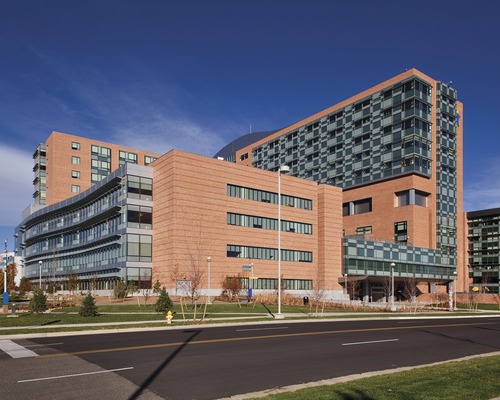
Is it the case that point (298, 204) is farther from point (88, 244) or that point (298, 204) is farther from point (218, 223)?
point (88, 244)

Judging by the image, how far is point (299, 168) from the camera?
10350cm

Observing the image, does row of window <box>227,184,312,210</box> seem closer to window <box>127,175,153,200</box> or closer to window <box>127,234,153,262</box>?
window <box>127,175,153,200</box>

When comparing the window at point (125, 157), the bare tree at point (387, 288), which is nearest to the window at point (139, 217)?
the bare tree at point (387, 288)

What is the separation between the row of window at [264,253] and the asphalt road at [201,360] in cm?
4003

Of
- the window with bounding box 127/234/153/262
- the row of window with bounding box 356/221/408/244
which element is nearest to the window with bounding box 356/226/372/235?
the row of window with bounding box 356/221/408/244

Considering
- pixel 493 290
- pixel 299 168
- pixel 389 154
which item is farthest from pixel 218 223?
pixel 493 290

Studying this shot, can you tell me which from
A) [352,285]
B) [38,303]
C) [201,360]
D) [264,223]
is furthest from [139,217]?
[201,360]

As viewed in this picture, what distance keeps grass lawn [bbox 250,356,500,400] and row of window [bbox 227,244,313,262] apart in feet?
165

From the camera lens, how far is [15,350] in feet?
50.7

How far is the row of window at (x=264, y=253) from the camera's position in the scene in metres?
61.4

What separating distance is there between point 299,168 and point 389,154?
2381cm

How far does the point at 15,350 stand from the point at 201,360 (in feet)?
22.5

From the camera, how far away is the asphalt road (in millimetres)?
9812

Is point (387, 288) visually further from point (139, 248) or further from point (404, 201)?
point (139, 248)
